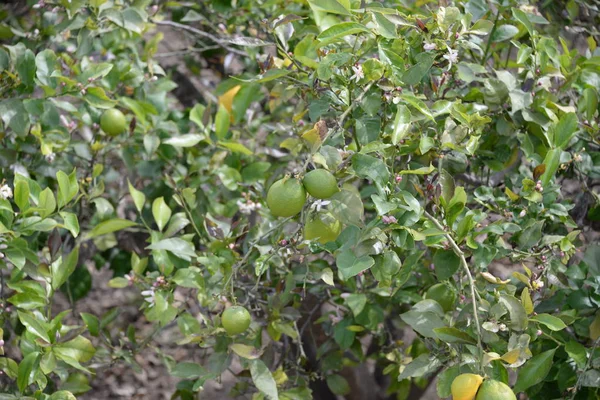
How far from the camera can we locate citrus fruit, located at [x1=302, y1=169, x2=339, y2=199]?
3.76 ft

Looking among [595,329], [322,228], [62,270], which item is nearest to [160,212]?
[62,270]

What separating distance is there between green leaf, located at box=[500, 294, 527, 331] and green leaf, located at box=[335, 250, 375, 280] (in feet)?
0.86

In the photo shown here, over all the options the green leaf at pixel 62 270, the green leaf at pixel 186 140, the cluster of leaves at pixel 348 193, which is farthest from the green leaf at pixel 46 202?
the green leaf at pixel 186 140

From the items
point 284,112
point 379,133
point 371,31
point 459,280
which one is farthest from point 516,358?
point 284,112

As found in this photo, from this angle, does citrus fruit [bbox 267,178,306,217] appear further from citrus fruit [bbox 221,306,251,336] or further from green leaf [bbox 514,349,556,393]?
green leaf [bbox 514,349,556,393]

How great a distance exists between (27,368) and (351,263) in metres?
0.75

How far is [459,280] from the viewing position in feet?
4.70

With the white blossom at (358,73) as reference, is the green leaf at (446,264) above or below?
below

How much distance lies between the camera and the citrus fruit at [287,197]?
1.15 m

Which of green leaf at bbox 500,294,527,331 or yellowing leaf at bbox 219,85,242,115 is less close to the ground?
green leaf at bbox 500,294,527,331

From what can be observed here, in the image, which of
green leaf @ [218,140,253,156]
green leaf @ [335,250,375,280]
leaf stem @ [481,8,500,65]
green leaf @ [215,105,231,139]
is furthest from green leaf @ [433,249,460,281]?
green leaf @ [215,105,231,139]

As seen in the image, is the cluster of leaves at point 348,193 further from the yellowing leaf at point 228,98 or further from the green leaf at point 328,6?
the yellowing leaf at point 228,98

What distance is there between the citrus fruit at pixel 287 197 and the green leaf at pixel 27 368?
0.67 metres

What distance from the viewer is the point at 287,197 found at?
1149 mm
